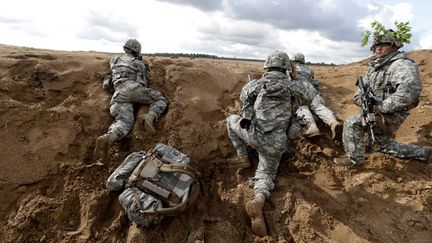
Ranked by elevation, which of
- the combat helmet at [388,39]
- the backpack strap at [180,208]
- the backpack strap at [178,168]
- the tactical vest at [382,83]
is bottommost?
the backpack strap at [180,208]

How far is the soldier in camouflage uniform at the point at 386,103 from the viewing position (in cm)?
428

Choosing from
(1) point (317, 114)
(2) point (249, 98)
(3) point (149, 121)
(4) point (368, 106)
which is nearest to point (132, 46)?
(3) point (149, 121)

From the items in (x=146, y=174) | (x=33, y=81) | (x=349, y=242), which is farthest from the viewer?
(x=33, y=81)

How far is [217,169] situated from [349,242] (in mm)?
1710

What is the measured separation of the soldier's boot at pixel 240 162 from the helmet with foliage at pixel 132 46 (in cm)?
252

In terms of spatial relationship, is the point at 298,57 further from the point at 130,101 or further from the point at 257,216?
the point at 257,216

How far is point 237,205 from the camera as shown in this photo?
4.18 m

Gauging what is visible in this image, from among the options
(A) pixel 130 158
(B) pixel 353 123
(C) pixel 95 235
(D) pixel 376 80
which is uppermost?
(D) pixel 376 80

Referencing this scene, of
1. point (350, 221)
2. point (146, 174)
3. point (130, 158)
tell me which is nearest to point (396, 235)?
point (350, 221)

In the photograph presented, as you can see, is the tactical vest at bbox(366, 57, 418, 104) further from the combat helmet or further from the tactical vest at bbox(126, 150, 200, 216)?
the tactical vest at bbox(126, 150, 200, 216)

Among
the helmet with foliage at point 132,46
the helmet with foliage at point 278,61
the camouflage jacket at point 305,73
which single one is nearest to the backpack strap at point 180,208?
the helmet with foliage at point 278,61

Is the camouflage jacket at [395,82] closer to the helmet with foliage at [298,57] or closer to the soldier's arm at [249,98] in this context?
the soldier's arm at [249,98]

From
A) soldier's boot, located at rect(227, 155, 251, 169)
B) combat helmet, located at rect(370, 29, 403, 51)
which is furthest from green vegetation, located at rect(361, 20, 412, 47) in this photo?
soldier's boot, located at rect(227, 155, 251, 169)

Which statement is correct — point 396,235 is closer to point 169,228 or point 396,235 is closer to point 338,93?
point 169,228
